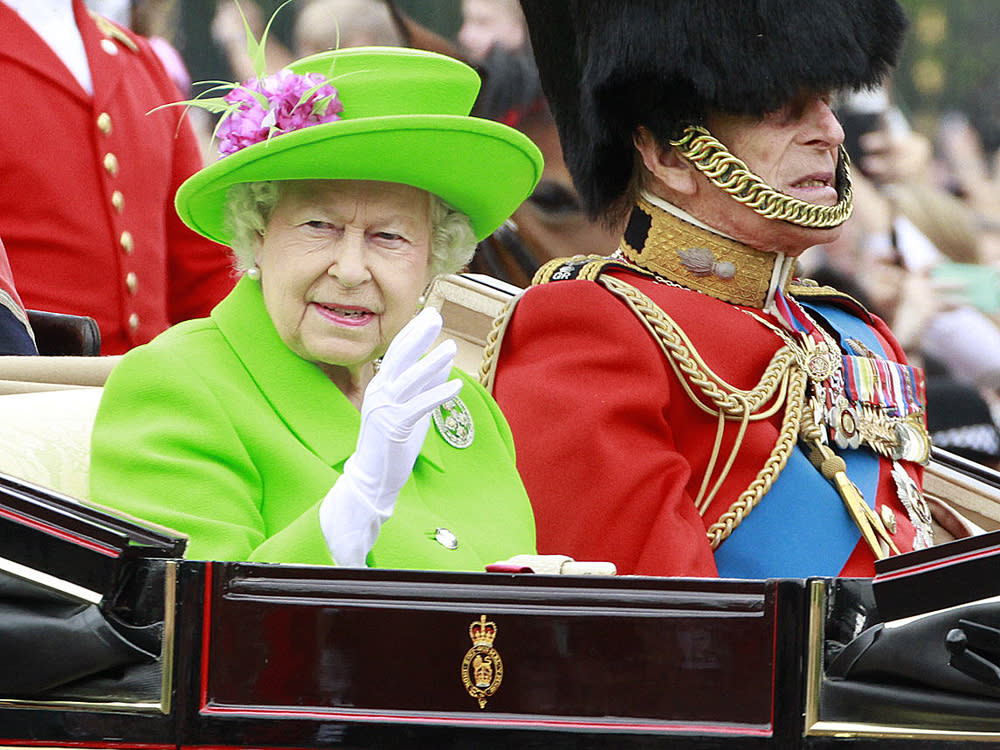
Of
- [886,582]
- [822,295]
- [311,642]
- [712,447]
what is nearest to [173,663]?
[311,642]

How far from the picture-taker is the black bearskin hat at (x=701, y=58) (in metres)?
2.85

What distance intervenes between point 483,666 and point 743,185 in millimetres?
1123

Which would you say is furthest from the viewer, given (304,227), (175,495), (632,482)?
(632,482)

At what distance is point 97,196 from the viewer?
368 cm

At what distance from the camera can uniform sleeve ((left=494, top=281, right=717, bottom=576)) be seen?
2596 mm

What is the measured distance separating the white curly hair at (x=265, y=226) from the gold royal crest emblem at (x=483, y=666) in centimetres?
67

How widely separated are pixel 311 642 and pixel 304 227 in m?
0.61

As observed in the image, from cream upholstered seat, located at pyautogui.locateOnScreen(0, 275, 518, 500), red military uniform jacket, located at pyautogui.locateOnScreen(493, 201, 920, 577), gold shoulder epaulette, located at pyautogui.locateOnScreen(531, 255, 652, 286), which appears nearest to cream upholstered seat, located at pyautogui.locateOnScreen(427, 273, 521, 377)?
gold shoulder epaulette, located at pyautogui.locateOnScreen(531, 255, 652, 286)

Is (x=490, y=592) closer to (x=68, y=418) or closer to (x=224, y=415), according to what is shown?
(x=224, y=415)

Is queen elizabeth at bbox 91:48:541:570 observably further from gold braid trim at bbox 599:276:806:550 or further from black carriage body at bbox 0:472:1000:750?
gold braid trim at bbox 599:276:806:550

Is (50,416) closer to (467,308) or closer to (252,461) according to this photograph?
(252,461)

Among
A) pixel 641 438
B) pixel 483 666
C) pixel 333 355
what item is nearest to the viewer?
pixel 483 666

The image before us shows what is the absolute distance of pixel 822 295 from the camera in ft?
10.7

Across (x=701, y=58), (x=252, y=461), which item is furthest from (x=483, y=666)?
(x=701, y=58)
